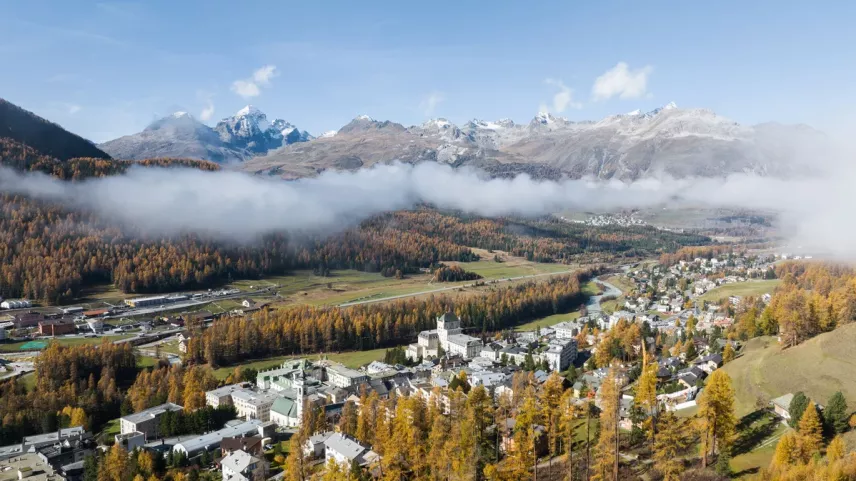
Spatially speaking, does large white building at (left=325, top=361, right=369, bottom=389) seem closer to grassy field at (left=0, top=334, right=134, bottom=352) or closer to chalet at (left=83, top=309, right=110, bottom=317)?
grassy field at (left=0, top=334, right=134, bottom=352)

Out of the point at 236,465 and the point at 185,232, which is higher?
the point at 185,232

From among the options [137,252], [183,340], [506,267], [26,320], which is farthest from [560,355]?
[137,252]

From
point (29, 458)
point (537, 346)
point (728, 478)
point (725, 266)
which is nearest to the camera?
point (728, 478)

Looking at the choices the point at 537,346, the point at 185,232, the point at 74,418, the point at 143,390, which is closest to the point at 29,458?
the point at 74,418

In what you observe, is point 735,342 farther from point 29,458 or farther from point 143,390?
point 29,458

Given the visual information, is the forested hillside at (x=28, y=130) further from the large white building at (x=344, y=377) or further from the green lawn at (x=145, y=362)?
the large white building at (x=344, y=377)

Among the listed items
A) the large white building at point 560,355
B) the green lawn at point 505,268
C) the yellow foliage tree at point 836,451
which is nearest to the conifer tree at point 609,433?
the yellow foliage tree at point 836,451
